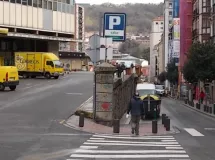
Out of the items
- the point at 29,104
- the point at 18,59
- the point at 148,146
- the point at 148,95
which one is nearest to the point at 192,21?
the point at 18,59

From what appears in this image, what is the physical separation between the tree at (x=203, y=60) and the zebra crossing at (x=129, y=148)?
1204 inches

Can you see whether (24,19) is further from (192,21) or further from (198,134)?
(198,134)

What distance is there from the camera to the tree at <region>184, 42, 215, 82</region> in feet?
158

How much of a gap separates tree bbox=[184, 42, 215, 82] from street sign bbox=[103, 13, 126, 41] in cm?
2907

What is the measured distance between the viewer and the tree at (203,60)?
48.1 metres

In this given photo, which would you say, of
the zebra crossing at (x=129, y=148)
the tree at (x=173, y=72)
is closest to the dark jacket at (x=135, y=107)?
the zebra crossing at (x=129, y=148)

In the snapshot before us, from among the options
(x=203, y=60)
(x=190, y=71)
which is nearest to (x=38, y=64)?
(x=190, y=71)

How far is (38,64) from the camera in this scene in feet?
191

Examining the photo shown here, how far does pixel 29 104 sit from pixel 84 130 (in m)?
8.79

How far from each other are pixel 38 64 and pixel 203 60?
67.1ft

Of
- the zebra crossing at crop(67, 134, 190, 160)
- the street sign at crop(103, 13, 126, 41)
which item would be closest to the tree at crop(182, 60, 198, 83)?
the street sign at crop(103, 13, 126, 41)

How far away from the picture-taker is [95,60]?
68.5 feet

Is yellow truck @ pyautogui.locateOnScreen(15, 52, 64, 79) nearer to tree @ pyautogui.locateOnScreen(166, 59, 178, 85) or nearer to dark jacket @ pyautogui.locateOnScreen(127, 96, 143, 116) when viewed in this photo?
tree @ pyautogui.locateOnScreen(166, 59, 178, 85)

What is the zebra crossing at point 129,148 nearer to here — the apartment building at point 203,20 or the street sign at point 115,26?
the street sign at point 115,26
